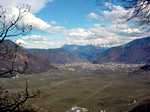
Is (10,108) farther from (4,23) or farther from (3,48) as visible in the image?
(4,23)

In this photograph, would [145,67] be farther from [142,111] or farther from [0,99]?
[142,111]

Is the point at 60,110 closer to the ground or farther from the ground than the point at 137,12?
closer to the ground

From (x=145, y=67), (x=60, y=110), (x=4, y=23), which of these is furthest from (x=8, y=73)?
(x=60, y=110)

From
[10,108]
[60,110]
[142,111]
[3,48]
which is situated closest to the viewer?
[10,108]

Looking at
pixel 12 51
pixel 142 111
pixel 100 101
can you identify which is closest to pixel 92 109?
pixel 100 101

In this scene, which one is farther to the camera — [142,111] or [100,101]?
[100,101]

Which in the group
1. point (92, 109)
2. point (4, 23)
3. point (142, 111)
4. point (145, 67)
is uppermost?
point (4, 23)

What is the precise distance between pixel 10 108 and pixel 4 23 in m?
3.11

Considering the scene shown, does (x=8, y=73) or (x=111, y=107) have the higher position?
(x=8, y=73)

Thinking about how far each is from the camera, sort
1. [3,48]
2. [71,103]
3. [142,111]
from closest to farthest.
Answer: [3,48] → [142,111] → [71,103]

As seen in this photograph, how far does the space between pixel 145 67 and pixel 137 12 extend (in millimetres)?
1767

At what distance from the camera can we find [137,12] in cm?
1120

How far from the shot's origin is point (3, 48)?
444 inches

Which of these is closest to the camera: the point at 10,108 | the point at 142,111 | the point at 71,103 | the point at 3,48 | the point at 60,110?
the point at 10,108
